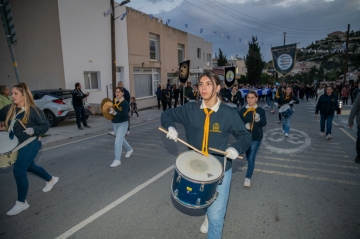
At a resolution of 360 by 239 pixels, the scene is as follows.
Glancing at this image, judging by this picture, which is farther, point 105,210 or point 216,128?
point 105,210

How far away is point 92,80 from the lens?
15688mm

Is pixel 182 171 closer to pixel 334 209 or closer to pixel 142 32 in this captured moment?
pixel 334 209

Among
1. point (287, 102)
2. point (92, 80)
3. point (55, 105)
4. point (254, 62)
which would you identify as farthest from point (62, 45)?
point (254, 62)

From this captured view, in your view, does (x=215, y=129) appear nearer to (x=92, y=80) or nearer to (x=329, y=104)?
(x=329, y=104)

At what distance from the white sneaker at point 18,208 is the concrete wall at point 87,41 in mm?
11272

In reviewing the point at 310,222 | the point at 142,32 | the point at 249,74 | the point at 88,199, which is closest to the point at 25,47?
the point at 142,32

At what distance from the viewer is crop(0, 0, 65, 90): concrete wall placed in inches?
530

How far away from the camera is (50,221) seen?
337 centimetres

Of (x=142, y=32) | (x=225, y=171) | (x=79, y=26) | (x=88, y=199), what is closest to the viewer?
(x=225, y=171)

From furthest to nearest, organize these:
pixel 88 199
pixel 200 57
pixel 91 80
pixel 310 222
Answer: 1. pixel 200 57
2. pixel 91 80
3. pixel 88 199
4. pixel 310 222

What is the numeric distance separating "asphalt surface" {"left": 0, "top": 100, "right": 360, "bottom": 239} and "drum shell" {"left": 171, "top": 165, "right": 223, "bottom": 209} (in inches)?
39.8

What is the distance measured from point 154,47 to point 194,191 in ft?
68.9

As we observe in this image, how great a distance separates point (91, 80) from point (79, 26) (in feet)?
11.0

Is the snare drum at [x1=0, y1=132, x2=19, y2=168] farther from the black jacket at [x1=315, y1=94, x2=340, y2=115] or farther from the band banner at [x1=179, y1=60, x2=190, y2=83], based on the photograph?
the band banner at [x1=179, y1=60, x2=190, y2=83]
